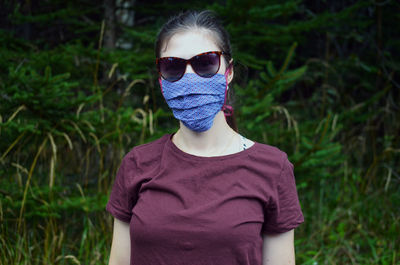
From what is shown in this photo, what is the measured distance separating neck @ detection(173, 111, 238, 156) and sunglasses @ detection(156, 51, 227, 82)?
0.20m

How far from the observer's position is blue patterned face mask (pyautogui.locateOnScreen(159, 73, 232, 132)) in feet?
5.17

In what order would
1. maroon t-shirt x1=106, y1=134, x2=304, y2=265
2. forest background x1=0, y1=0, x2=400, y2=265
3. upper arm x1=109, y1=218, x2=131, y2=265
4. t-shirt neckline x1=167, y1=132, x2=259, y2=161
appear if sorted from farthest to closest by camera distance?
1. forest background x1=0, y1=0, x2=400, y2=265
2. upper arm x1=109, y1=218, x2=131, y2=265
3. t-shirt neckline x1=167, y1=132, x2=259, y2=161
4. maroon t-shirt x1=106, y1=134, x2=304, y2=265

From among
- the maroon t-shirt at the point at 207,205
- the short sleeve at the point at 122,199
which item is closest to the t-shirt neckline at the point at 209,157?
the maroon t-shirt at the point at 207,205

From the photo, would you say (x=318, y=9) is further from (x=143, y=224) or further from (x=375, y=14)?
(x=143, y=224)

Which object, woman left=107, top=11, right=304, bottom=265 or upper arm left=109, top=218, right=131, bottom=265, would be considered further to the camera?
upper arm left=109, top=218, right=131, bottom=265

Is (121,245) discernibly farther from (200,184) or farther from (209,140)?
(209,140)

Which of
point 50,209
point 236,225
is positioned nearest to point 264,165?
point 236,225

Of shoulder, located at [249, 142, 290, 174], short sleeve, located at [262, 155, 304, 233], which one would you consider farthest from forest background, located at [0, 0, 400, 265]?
short sleeve, located at [262, 155, 304, 233]

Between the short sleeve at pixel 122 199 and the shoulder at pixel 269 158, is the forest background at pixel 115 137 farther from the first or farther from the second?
the short sleeve at pixel 122 199

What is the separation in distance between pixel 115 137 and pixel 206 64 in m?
1.53

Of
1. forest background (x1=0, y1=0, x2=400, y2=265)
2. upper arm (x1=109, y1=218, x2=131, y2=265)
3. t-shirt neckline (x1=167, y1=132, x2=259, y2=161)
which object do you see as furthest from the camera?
forest background (x1=0, y1=0, x2=400, y2=265)

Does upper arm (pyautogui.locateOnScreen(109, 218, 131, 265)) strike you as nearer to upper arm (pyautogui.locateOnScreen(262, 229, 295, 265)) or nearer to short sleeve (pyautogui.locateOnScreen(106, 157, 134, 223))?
short sleeve (pyautogui.locateOnScreen(106, 157, 134, 223))

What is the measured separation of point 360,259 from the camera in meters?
3.05

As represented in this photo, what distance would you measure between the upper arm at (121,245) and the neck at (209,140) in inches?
16.4
